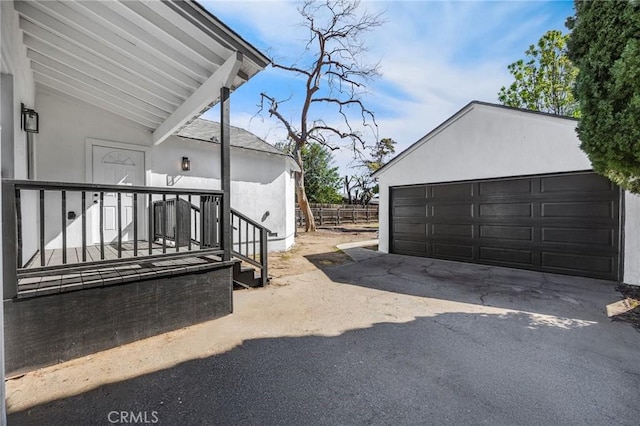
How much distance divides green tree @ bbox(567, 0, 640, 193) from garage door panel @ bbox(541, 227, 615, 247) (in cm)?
266

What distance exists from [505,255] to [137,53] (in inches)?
314

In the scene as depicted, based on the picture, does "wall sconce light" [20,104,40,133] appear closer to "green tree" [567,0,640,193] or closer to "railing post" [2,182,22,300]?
"railing post" [2,182,22,300]

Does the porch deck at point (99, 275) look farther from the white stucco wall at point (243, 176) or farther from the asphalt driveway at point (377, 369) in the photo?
the white stucco wall at point (243, 176)

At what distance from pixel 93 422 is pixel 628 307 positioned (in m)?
6.28

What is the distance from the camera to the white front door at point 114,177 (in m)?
5.58

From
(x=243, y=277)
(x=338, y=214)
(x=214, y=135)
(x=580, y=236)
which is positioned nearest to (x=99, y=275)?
(x=243, y=277)

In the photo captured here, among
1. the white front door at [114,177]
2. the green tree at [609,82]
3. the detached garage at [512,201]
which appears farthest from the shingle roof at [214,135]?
the green tree at [609,82]

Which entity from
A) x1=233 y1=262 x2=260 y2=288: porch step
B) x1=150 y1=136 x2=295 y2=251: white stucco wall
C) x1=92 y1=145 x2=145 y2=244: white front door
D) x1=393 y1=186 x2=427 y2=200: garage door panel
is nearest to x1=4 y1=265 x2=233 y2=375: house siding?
x1=233 y1=262 x2=260 y2=288: porch step

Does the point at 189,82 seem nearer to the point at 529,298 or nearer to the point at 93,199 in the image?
the point at 93,199

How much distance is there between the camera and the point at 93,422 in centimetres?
190

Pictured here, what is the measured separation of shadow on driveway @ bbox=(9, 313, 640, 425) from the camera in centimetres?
195

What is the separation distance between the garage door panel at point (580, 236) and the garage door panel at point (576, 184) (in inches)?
30.8

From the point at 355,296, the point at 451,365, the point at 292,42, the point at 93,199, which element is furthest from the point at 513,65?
the point at 93,199

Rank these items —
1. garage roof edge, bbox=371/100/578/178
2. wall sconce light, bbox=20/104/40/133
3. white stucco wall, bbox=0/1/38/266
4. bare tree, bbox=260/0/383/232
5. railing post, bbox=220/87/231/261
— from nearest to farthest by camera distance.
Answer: white stucco wall, bbox=0/1/38/266 < railing post, bbox=220/87/231/261 < wall sconce light, bbox=20/104/40/133 < garage roof edge, bbox=371/100/578/178 < bare tree, bbox=260/0/383/232
